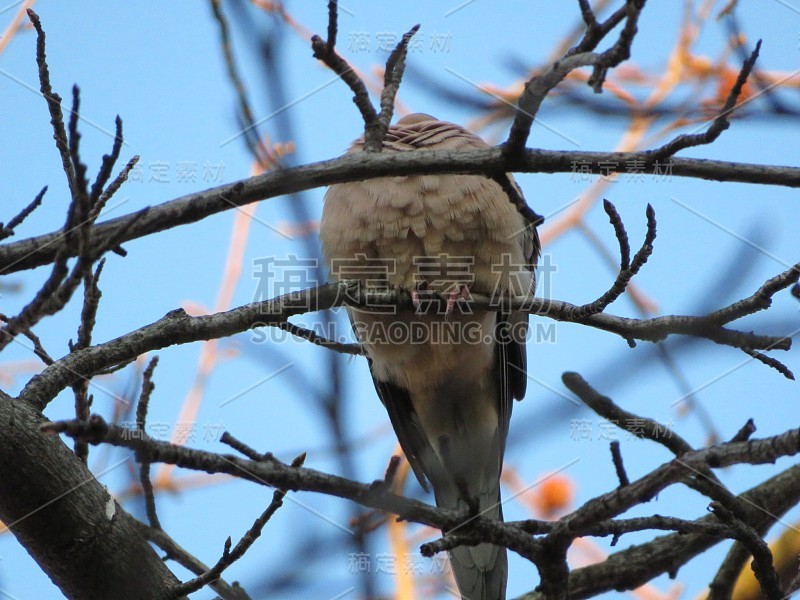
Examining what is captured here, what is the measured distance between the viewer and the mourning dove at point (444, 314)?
10.9 ft

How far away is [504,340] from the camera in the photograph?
386 cm

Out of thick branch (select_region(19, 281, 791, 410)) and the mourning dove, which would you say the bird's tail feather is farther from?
thick branch (select_region(19, 281, 791, 410))

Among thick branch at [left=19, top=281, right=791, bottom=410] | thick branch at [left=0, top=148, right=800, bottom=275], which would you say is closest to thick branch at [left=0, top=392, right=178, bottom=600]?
thick branch at [left=19, top=281, right=791, bottom=410]

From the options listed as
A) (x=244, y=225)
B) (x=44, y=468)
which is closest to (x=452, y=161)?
(x=44, y=468)

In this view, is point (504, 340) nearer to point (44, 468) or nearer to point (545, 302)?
point (545, 302)

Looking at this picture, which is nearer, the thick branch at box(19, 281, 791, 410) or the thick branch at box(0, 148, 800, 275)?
the thick branch at box(0, 148, 800, 275)

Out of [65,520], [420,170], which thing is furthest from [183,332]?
[420,170]

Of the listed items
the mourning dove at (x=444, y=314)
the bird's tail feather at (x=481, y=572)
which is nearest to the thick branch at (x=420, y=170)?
the mourning dove at (x=444, y=314)

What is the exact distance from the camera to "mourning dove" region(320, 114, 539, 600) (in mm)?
3324

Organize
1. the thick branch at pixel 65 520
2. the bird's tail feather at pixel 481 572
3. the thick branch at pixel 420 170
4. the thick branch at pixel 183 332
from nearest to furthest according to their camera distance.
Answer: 1. the thick branch at pixel 420 170
2. the thick branch at pixel 65 520
3. the thick branch at pixel 183 332
4. the bird's tail feather at pixel 481 572

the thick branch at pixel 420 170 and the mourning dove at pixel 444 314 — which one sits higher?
the mourning dove at pixel 444 314

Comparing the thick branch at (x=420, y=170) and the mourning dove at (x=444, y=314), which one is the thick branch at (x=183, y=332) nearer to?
the thick branch at (x=420, y=170)

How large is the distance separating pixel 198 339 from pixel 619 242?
1145 mm

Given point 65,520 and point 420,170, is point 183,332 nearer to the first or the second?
point 65,520
